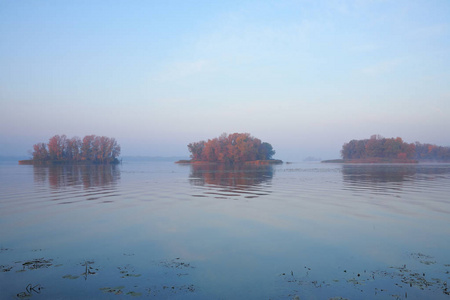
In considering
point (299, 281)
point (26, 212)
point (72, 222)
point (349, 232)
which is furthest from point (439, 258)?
point (26, 212)

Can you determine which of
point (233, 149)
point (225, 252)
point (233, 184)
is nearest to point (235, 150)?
point (233, 149)

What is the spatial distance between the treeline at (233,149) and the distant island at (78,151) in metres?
55.2

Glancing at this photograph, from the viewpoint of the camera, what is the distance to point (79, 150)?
562ft

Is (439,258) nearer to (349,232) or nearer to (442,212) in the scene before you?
(349,232)

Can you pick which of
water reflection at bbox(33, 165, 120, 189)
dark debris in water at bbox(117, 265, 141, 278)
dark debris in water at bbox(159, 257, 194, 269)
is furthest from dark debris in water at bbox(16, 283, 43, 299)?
water reflection at bbox(33, 165, 120, 189)

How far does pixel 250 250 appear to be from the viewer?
399 inches

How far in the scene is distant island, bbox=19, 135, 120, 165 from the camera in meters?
167

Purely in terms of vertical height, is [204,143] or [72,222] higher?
[204,143]

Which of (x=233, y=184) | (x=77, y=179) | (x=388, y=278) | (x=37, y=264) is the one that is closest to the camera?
(x=388, y=278)

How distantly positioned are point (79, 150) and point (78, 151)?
0.87 m

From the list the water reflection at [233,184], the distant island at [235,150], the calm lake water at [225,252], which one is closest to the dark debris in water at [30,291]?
the calm lake water at [225,252]

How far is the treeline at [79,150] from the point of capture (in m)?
167

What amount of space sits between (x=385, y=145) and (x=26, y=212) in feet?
689

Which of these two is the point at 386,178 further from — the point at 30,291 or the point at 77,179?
the point at 30,291
